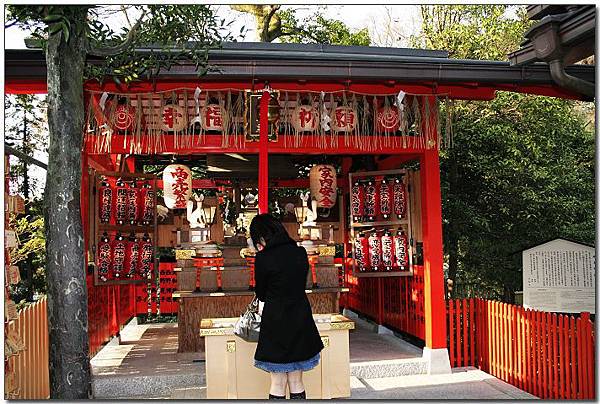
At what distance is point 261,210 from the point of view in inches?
318

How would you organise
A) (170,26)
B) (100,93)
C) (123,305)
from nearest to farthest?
Result: 1. (170,26)
2. (100,93)
3. (123,305)

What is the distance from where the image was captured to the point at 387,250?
30.1 feet

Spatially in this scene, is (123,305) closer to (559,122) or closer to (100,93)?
(100,93)

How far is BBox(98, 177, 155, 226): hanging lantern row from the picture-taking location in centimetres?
891

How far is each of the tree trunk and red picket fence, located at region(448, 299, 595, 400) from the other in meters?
4.34

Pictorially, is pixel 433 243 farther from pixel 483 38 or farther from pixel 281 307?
pixel 483 38

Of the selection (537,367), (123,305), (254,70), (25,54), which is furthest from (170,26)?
(123,305)

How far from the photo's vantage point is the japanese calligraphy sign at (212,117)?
805 centimetres

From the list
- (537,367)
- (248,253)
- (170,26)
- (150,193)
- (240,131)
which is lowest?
(537,367)

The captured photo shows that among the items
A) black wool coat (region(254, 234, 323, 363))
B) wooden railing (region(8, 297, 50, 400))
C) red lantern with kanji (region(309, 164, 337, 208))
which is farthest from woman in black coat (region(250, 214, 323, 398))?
red lantern with kanji (region(309, 164, 337, 208))

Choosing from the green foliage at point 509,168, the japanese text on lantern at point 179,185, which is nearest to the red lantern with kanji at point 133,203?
the japanese text on lantern at point 179,185

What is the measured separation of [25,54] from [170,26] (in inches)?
83.8

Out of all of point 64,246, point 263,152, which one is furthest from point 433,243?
point 64,246

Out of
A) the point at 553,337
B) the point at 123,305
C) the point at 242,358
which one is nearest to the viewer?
the point at 242,358
